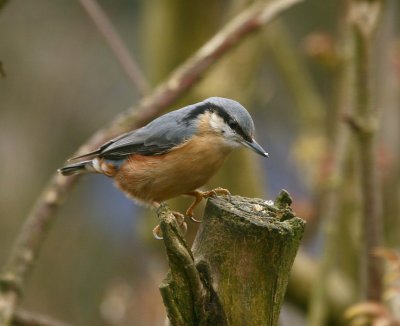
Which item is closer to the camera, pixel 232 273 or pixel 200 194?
pixel 232 273

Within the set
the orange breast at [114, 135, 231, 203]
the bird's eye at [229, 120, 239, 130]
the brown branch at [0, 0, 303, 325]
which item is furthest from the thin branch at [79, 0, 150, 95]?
the bird's eye at [229, 120, 239, 130]

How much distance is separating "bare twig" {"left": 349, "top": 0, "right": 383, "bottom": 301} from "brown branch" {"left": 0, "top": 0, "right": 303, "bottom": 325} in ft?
1.15

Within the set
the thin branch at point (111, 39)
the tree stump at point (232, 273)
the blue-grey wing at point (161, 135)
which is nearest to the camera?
the tree stump at point (232, 273)

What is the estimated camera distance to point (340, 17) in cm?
484

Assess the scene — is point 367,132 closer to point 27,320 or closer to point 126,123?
point 126,123

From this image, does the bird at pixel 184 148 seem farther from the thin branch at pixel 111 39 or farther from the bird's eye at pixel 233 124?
the thin branch at pixel 111 39

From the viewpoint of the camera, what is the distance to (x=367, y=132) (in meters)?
3.40

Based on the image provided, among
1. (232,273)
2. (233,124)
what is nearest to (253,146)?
(233,124)

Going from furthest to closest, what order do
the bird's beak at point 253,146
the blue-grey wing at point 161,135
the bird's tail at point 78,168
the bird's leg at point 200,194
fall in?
1. the bird's tail at point 78,168
2. the blue-grey wing at point 161,135
3. the bird's beak at point 253,146
4. the bird's leg at point 200,194

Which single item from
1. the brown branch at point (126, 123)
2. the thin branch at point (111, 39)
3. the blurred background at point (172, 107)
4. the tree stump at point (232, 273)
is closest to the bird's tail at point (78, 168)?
the brown branch at point (126, 123)

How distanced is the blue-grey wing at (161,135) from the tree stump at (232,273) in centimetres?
91

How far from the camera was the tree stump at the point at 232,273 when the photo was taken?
192 cm

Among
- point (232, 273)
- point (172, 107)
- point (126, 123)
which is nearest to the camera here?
point (232, 273)

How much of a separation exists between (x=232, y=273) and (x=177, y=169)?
3.01 feet
